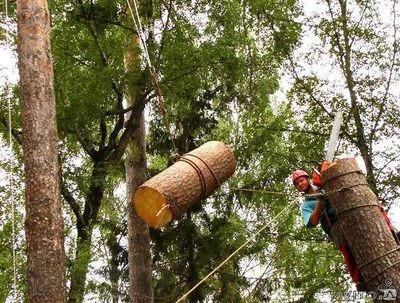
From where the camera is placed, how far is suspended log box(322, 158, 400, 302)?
13.9ft

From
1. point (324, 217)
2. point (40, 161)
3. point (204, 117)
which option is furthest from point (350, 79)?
point (40, 161)

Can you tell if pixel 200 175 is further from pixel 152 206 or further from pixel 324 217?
pixel 324 217

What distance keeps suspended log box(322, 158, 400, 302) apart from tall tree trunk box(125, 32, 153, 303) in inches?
201

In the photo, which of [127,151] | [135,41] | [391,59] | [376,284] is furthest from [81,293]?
[391,59]

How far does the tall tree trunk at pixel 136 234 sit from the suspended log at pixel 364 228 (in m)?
5.11

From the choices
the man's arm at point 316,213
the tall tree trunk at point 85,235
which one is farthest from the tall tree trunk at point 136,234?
the man's arm at point 316,213

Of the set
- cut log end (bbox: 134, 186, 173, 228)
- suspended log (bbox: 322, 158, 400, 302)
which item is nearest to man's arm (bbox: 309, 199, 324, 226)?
suspended log (bbox: 322, 158, 400, 302)

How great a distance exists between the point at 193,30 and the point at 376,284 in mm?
6075

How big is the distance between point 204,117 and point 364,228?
23.9 ft

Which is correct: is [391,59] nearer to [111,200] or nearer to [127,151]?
[127,151]

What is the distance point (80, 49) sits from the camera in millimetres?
9109

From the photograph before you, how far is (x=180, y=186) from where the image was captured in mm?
4906

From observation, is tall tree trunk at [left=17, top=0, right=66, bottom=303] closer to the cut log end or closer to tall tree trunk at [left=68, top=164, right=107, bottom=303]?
the cut log end

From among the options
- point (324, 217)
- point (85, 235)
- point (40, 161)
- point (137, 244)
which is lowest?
point (324, 217)
